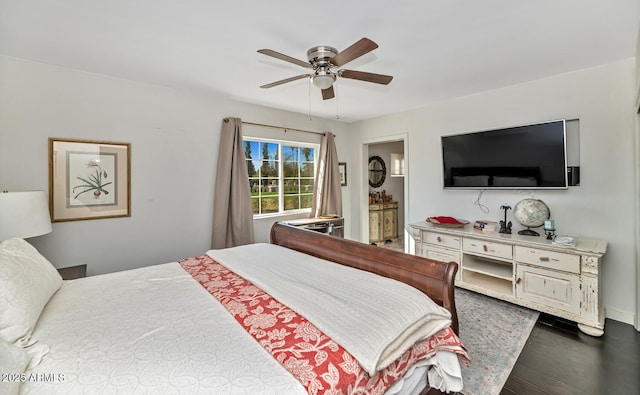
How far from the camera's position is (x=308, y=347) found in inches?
41.6

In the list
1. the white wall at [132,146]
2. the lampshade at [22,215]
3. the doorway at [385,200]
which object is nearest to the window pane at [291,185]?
the white wall at [132,146]

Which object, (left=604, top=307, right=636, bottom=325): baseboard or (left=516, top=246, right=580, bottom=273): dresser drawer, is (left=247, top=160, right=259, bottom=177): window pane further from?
(left=604, top=307, right=636, bottom=325): baseboard

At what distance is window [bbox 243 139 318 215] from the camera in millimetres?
4059

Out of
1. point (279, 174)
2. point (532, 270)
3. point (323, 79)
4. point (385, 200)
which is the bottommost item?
point (532, 270)

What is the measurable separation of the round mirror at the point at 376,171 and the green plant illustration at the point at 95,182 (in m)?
4.65

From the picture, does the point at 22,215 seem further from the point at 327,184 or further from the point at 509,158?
the point at 509,158

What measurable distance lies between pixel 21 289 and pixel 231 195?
2.38m

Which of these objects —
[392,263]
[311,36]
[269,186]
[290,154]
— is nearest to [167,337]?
[392,263]

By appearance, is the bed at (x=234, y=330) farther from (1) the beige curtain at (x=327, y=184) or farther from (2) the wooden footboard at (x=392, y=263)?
Result: (1) the beige curtain at (x=327, y=184)

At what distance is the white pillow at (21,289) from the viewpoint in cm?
109

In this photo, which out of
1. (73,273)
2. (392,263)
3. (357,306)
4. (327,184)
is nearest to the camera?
(357,306)

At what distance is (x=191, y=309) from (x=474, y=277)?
3069 mm

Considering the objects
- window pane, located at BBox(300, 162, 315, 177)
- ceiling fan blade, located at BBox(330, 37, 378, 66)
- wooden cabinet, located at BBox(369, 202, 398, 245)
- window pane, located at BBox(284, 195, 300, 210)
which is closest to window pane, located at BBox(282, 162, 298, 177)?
window pane, located at BBox(300, 162, 315, 177)

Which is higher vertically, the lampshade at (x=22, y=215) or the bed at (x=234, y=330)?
the lampshade at (x=22, y=215)
